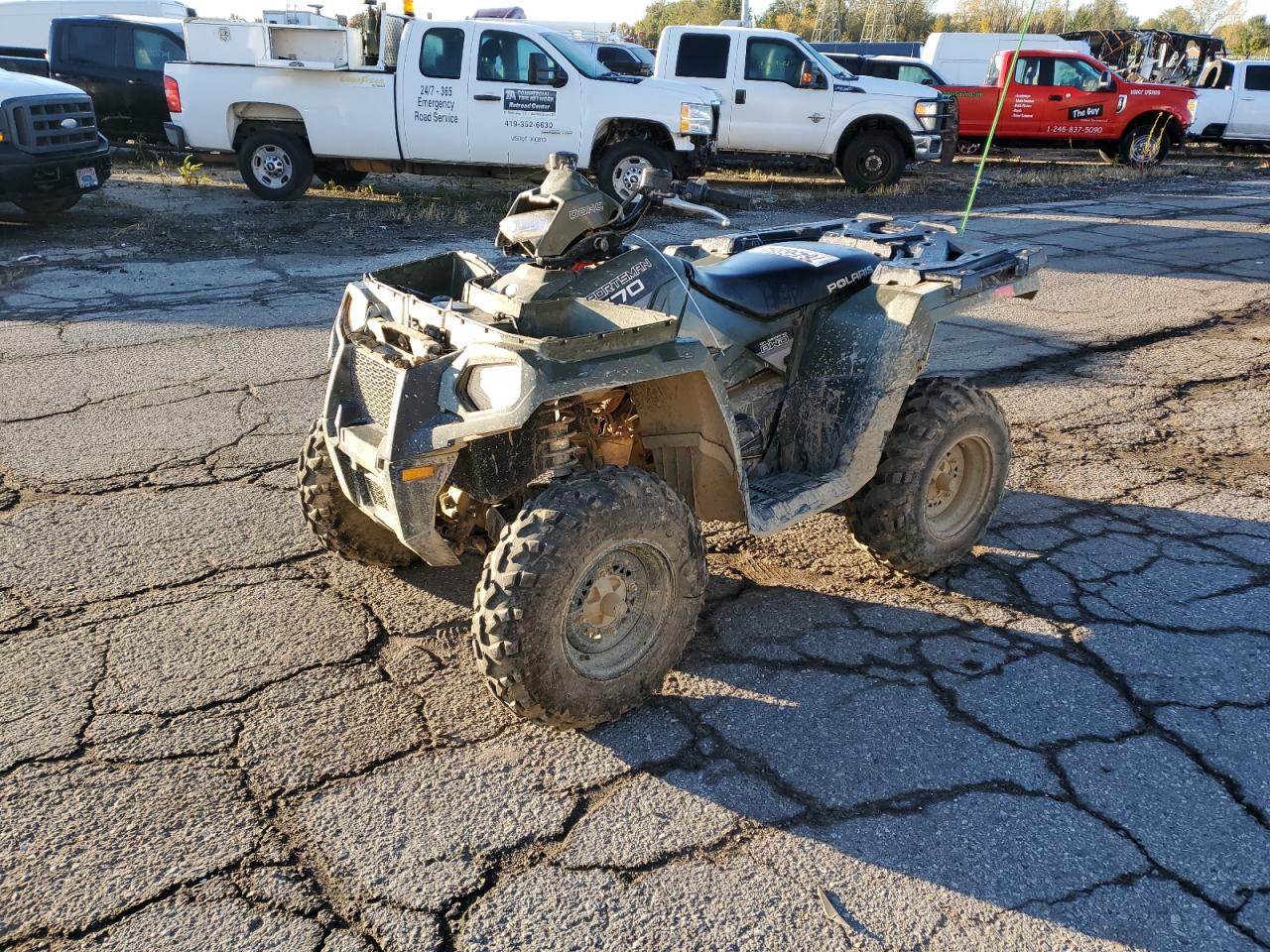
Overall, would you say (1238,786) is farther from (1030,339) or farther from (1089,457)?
(1030,339)

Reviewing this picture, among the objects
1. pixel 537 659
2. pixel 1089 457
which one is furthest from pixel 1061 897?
pixel 1089 457

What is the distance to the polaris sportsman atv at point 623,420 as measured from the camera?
9.96 feet

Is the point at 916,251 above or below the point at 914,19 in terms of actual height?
below

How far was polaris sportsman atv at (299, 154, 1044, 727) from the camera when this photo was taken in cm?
304

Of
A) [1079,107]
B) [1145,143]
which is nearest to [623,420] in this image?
[1079,107]

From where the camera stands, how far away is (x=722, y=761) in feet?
10.5

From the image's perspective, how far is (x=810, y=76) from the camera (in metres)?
14.3

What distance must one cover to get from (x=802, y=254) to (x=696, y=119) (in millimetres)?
8717

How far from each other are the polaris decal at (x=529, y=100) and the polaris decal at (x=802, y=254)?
339 inches

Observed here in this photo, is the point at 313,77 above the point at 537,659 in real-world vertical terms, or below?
above

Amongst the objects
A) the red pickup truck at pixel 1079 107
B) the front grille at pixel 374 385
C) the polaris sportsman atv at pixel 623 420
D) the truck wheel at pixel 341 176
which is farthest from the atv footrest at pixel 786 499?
the red pickup truck at pixel 1079 107

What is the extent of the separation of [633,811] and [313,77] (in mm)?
11332

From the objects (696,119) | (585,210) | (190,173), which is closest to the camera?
(585,210)

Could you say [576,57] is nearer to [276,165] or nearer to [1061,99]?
[276,165]
